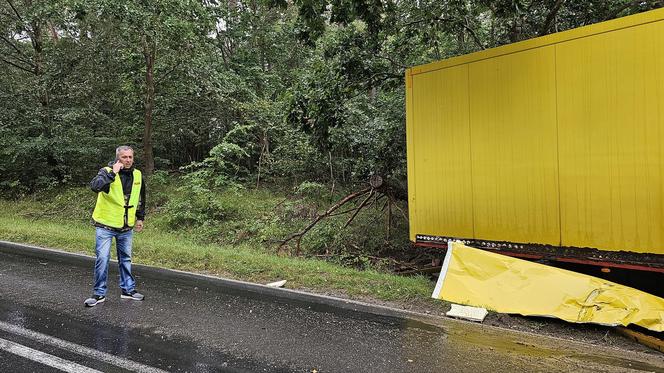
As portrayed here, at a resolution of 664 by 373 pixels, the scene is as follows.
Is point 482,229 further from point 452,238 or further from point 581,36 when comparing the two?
point 581,36

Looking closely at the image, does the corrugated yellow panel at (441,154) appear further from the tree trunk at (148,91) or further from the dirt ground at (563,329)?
the tree trunk at (148,91)

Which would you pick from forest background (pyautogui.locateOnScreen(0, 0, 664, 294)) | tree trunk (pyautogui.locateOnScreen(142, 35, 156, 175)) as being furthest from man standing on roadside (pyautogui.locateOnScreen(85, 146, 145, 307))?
tree trunk (pyautogui.locateOnScreen(142, 35, 156, 175))

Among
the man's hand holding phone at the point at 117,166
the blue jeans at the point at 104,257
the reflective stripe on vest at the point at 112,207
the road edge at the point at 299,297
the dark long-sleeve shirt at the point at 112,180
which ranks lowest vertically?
the road edge at the point at 299,297

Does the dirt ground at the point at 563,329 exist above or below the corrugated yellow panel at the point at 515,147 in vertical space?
below

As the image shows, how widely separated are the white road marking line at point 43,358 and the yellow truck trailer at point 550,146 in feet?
16.3

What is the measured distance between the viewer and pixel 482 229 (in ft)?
21.1

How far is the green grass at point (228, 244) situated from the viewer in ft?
21.8

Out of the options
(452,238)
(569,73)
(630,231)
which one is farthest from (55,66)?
(630,231)

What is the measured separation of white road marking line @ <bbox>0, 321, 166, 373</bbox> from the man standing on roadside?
0.86 metres

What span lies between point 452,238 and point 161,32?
10.4 m

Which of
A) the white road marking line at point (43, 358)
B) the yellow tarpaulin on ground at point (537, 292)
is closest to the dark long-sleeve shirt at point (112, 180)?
the white road marking line at point (43, 358)

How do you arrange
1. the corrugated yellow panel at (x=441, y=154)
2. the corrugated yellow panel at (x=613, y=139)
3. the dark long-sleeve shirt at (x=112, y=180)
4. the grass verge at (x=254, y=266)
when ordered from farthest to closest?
the corrugated yellow panel at (x=441, y=154)
the grass verge at (x=254, y=266)
the dark long-sleeve shirt at (x=112, y=180)
the corrugated yellow panel at (x=613, y=139)

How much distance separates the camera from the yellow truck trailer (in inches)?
196

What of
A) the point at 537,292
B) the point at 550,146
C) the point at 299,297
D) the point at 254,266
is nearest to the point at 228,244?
the point at 254,266
